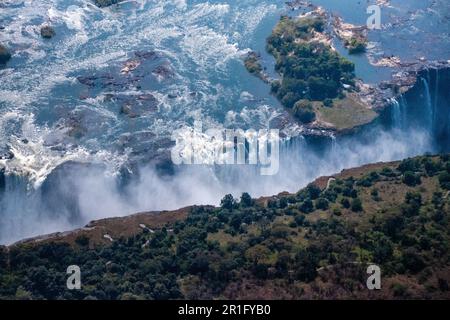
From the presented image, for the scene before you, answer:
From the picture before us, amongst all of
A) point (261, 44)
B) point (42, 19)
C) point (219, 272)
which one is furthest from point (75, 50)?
point (219, 272)

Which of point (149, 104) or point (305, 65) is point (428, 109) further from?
point (149, 104)

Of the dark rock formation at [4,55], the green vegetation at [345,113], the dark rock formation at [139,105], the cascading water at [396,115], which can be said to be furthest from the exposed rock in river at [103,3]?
the cascading water at [396,115]

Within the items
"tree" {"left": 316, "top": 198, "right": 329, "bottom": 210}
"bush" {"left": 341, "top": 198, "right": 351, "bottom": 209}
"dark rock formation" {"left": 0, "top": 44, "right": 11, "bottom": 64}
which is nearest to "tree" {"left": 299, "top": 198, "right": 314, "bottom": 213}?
"tree" {"left": 316, "top": 198, "right": 329, "bottom": 210}

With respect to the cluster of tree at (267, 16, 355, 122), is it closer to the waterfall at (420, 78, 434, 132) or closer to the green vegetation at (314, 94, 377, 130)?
the green vegetation at (314, 94, 377, 130)

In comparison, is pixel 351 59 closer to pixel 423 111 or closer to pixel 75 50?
pixel 423 111

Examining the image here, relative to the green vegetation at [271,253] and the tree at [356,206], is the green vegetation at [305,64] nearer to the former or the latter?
the green vegetation at [271,253]
